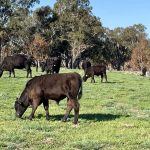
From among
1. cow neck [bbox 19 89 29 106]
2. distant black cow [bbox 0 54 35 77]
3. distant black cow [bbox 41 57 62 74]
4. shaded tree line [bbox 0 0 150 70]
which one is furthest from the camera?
shaded tree line [bbox 0 0 150 70]

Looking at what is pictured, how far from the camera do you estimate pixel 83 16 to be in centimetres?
8962

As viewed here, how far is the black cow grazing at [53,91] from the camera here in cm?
1493

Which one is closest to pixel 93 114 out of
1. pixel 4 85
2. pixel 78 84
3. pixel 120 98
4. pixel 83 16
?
pixel 78 84

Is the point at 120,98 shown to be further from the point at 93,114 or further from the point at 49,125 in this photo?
the point at 49,125

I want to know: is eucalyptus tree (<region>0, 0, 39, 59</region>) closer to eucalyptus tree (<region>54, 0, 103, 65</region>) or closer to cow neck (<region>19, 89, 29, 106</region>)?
eucalyptus tree (<region>54, 0, 103, 65</region>)

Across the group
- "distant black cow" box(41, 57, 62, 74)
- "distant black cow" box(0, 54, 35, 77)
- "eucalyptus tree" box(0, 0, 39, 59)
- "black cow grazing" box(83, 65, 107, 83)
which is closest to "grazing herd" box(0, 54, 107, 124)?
"black cow grazing" box(83, 65, 107, 83)

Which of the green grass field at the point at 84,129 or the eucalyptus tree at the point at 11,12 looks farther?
the eucalyptus tree at the point at 11,12

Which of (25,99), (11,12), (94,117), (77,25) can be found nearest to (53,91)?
(25,99)

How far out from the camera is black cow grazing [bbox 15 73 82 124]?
49.0 feet

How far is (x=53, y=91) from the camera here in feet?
50.0

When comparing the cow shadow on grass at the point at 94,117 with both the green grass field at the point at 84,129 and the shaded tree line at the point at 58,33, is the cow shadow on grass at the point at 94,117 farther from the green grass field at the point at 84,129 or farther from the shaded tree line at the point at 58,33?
the shaded tree line at the point at 58,33

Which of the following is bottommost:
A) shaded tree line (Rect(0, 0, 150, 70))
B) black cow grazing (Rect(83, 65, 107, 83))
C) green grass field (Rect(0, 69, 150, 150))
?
green grass field (Rect(0, 69, 150, 150))

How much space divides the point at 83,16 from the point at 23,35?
43.0 ft

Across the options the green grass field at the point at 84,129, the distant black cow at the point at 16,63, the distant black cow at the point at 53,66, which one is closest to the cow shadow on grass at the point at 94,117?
the green grass field at the point at 84,129
